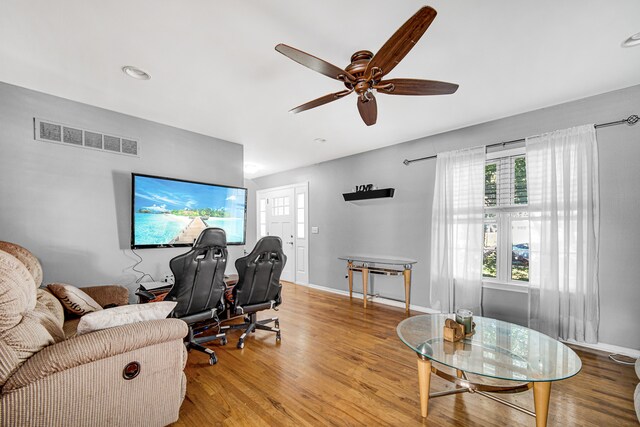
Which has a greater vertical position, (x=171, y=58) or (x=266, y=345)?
(x=171, y=58)

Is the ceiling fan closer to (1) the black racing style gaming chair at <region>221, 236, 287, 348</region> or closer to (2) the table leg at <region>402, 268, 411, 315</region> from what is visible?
(1) the black racing style gaming chair at <region>221, 236, 287, 348</region>

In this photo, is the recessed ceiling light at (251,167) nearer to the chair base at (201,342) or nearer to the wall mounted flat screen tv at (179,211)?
the wall mounted flat screen tv at (179,211)

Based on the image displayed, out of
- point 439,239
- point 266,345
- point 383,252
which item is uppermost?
point 439,239

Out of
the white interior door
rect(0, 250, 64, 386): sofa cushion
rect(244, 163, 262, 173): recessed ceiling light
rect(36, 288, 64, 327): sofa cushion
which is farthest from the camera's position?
the white interior door

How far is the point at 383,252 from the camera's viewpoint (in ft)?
14.7

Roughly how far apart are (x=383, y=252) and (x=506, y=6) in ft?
11.3

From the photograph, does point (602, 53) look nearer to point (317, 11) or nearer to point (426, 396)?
point (317, 11)

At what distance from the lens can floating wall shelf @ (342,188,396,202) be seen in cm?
427

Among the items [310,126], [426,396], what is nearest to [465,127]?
[310,126]

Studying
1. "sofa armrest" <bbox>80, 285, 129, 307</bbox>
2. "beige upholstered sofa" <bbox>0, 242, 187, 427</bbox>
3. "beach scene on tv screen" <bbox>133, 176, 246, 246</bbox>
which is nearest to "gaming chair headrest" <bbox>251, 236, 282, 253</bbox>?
"beige upholstered sofa" <bbox>0, 242, 187, 427</bbox>

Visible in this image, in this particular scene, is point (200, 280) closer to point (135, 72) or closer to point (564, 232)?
point (135, 72)

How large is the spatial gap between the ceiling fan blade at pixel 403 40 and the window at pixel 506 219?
2.55 metres

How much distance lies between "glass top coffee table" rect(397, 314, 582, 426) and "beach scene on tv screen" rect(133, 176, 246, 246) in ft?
9.23

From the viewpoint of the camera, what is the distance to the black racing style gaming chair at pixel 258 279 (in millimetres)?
2711
